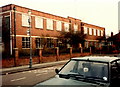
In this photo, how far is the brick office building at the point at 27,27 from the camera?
30297mm

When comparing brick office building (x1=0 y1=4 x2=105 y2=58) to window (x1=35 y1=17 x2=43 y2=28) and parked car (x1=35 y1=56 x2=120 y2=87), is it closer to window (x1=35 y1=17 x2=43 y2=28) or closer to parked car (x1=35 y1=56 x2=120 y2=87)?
window (x1=35 y1=17 x2=43 y2=28)

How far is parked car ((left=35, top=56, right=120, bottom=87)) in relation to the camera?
4.74m

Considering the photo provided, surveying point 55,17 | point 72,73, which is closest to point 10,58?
point 72,73

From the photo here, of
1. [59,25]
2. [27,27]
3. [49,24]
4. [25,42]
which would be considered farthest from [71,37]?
[25,42]

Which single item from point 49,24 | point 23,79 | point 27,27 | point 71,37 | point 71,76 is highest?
point 49,24

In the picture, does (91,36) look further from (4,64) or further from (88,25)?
(4,64)

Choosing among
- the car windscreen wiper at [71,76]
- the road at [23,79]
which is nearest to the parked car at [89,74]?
the car windscreen wiper at [71,76]

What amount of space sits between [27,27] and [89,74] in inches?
1142

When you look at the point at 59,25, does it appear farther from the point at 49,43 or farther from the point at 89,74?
the point at 89,74

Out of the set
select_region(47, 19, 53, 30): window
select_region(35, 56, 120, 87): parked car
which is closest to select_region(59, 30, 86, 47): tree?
select_region(47, 19, 53, 30): window

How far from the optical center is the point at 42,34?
117ft

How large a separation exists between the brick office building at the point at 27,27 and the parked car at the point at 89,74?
61.1ft

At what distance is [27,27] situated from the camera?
109 feet

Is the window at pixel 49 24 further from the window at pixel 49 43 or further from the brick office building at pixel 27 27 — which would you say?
the window at pixel 49 43
